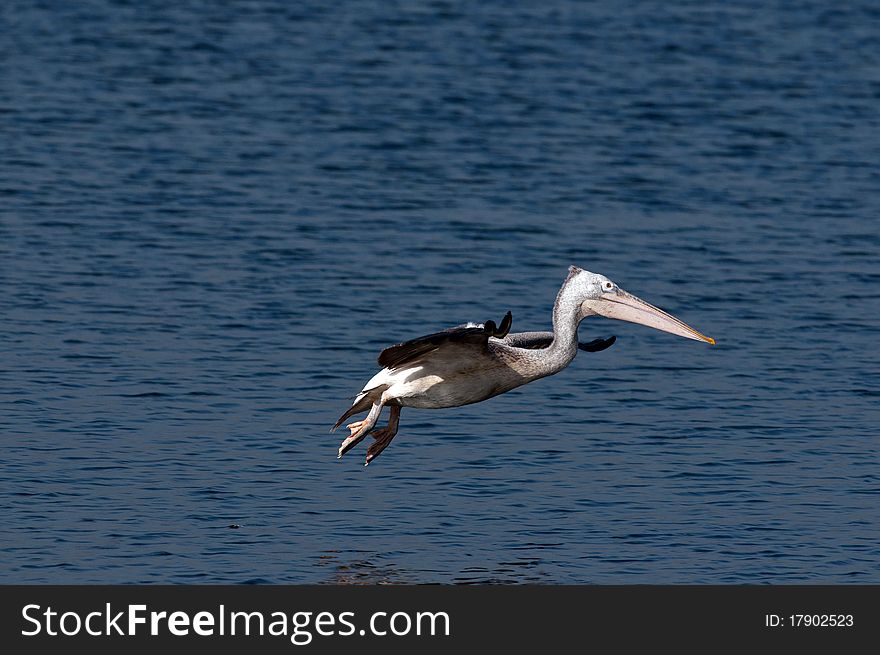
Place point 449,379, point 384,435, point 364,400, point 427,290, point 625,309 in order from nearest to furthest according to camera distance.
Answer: point 449,379, point 625,309, point 364,400, point 384,435, point 427,290

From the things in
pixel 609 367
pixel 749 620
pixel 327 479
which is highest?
pixel 609 367

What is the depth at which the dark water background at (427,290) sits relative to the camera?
1805cm

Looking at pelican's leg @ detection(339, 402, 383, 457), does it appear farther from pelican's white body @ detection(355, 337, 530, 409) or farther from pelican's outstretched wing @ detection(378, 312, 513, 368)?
pelican's outstretched wing @ detection(378, 312, 513, 368)

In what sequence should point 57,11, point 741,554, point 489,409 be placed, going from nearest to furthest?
point 741,554
point 489,409
point 57,11

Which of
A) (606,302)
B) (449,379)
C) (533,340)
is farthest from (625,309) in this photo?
(449,379)

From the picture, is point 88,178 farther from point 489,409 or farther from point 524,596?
point 524,596

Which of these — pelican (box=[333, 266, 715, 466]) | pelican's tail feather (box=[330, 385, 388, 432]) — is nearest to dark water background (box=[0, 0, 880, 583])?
pelican's tail feather (box=[330, 385, 388, 432])

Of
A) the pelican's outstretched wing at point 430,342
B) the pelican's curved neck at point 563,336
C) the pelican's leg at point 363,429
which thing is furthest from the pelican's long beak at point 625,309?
the pelican's leg at point 363,429

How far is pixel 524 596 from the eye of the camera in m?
16.2

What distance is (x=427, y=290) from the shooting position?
26.9m

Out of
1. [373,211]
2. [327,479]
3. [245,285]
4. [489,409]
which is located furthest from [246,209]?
[327,479]

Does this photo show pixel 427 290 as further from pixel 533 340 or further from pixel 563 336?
pixel 563 336

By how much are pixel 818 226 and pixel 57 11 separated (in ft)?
92.8

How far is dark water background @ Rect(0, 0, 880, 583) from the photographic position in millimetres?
18047
